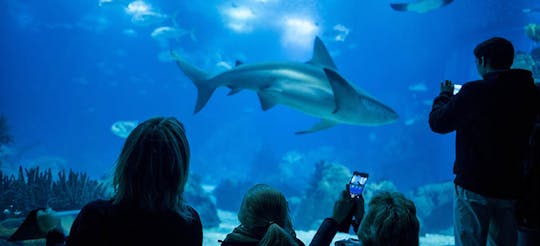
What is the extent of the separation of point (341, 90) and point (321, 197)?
7.34 m

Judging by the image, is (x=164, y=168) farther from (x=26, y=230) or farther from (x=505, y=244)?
(x=505, y=244)

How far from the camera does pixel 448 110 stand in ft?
8.45

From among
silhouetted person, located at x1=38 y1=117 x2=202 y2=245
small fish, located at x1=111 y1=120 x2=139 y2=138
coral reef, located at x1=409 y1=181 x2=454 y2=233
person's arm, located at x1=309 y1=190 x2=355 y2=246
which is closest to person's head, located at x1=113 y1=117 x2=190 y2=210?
silhouetted person, located at x1=38 y1=117 x2=202 y2=245

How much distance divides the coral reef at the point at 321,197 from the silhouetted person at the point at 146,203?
9.14 meters

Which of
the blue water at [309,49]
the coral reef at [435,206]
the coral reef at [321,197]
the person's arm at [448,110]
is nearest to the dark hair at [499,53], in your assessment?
the person's arm at [448,110]

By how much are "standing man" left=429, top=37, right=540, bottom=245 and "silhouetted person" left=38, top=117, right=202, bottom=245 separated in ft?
6.04

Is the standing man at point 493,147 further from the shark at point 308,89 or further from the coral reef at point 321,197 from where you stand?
the coral reef at point 321,197

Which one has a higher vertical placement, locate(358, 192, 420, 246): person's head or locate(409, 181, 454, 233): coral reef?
locate(358, 192, 420, 246): person's head

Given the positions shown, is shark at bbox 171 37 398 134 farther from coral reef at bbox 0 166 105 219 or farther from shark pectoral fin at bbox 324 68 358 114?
coral reef at bbox 0 166 105 219

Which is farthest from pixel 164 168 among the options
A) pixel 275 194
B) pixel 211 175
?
pixel 211 175

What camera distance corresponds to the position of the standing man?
240cm

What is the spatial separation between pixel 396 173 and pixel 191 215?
21377 millimetres

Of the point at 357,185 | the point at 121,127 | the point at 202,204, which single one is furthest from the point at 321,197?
the point at 357,185

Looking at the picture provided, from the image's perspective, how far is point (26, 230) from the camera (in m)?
1.62
